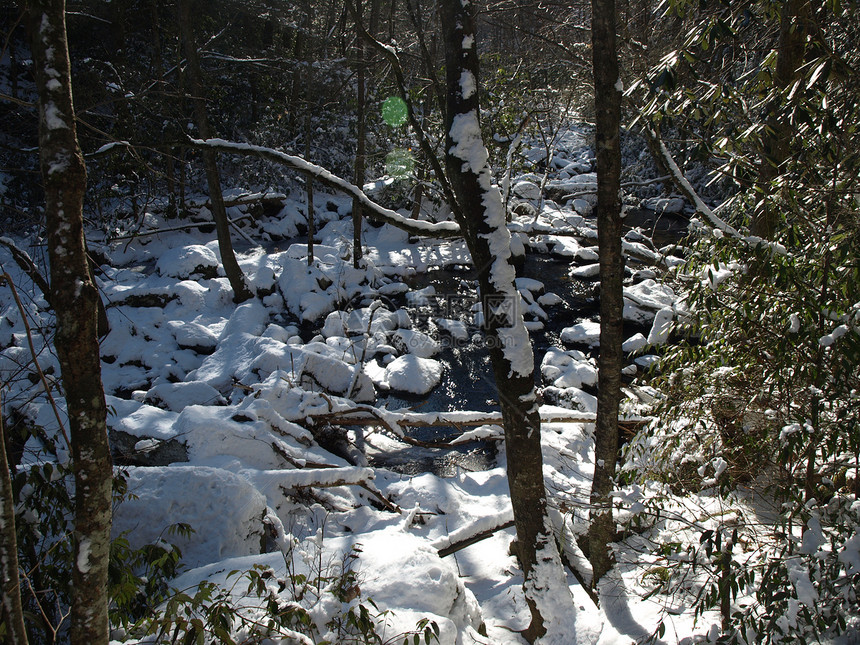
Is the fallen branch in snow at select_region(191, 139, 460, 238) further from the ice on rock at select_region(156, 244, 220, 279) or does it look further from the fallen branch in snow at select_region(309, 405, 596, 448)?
the ice on rock at select_region(156, 244, 220, 279)

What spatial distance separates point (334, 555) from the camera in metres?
3.09

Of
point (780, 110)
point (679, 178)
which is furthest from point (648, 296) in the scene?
point (780, 110)

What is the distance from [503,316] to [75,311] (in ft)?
6.81

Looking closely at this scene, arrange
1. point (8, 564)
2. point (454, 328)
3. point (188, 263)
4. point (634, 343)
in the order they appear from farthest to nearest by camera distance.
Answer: point (188, 263), point (454, 328), point (634, 343), point (8, 564)

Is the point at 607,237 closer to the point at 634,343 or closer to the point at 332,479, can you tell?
the point at 332,479

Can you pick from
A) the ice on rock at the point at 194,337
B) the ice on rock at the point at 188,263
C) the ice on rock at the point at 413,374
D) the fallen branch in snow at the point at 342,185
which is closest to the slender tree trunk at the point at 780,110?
the fallen branch in snow at the point at 342,185

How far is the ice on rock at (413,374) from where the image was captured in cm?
805

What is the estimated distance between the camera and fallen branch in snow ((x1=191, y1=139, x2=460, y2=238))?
288 cm

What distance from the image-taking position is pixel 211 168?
31.5 feet

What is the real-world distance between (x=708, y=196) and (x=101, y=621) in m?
18.0

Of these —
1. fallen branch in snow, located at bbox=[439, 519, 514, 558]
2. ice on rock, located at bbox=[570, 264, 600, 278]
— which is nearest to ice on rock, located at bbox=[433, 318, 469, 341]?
ice on rock, located at bbox=[570, 264, 600, 278]

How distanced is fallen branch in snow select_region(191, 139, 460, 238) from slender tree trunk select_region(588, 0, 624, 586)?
1084 mm

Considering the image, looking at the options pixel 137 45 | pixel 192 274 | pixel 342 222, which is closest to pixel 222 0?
pixel 137 45

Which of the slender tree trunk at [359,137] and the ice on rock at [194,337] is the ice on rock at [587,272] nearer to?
the slender tree trunk at [359,137]
